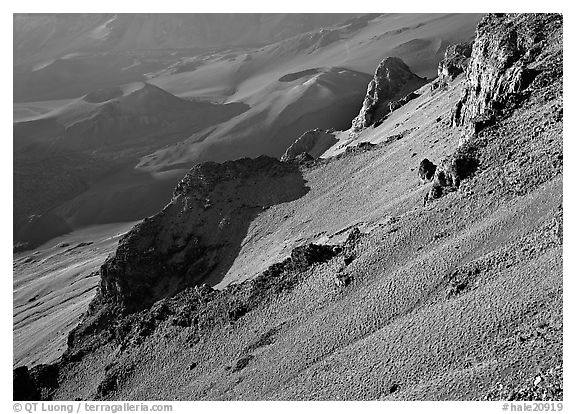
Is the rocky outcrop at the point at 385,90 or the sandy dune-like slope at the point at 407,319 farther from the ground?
the rocky outcrop at the point at 385,90

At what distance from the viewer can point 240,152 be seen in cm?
19812

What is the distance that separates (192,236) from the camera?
61.8m

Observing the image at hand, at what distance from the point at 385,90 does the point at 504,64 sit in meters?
56.4

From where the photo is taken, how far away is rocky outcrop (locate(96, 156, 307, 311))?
195 ft

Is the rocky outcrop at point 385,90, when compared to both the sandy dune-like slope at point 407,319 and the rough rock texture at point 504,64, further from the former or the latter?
the sandy dune-like slope at point 407,319

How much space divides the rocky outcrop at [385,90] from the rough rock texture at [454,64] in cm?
1397

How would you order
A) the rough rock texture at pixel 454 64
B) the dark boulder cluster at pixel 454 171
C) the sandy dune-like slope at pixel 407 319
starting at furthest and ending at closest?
the rough rock texture at pixel 454 64 < the dark boulder cluster at pixel 454 171 < the sandy dune-like slope at pixel 407 319

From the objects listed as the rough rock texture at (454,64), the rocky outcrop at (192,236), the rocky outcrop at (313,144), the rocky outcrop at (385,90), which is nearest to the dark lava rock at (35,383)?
the rocky outcrop at (192,236)

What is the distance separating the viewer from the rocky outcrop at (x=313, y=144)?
345ft

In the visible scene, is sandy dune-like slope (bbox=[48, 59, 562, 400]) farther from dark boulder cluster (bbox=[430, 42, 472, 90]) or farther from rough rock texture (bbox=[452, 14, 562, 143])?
dark boulder cluster (bbox=[430, 42, 472, 90])

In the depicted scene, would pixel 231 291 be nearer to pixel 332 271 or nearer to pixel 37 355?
pixel 332 271

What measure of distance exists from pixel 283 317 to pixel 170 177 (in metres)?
144

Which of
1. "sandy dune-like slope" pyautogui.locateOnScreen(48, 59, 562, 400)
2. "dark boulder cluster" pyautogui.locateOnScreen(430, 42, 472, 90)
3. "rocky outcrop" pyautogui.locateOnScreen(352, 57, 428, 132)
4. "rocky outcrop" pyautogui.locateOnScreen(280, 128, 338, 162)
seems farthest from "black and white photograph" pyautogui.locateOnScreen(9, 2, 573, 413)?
"rocky outcrop" pyautogui.locateOnScreen(280, 128, 338, 162)

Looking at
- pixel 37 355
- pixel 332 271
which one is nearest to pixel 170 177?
pixel 37 355
